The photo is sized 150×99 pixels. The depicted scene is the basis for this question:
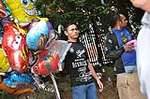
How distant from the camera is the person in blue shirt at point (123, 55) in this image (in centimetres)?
708

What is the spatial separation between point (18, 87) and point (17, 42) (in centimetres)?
62

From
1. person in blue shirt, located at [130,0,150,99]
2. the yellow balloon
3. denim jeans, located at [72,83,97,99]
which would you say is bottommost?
denim jeans, located at [72,83,97,99]

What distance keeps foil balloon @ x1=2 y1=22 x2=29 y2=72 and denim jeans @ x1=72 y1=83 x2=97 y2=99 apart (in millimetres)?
856

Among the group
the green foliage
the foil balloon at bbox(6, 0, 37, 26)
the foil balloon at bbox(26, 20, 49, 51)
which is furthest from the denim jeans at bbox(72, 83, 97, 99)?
the green foliage

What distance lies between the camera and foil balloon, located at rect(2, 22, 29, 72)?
300 inches

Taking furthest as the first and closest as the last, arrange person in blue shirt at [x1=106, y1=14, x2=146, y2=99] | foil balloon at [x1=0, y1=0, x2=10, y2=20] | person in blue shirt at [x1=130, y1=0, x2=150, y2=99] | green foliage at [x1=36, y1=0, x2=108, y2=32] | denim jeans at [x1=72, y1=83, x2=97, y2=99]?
1. green foliage at [x1=36, y1=0, x2=108, y2=32]
2. foil balloon at [x1=0, y1=0, x2=10, y2=20]
3. denim jeans at [x1=72, y1=83, x2=97, y2=99]
4. person in blue shirt at [x1=106, y1=14, x2=146, y2=99]
5. person in blue shirt at [x1=130, y1=0, x2=150, y2=99]

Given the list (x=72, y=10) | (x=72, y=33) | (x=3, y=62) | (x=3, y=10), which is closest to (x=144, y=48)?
(x=72, y=33)

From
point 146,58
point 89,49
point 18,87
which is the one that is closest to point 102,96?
point 89,49

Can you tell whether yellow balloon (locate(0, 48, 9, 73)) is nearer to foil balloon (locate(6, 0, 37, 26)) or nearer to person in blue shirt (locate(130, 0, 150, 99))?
foil balloon (locate(6, 0, 37, 26))

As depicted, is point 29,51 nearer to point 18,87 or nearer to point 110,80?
point 18,87

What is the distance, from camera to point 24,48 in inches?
303

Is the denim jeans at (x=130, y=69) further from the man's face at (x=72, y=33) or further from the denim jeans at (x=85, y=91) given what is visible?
the man's face at (x=72, y=33)

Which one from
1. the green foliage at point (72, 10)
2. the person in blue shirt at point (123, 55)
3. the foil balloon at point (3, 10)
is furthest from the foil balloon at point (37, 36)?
the green foliage at point (72, 10)

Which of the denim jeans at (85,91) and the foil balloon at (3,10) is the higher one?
the foil balloon at (3,10)
